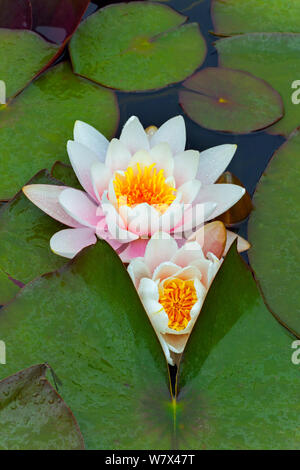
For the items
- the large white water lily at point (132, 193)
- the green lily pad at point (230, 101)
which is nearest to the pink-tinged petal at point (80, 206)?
the large white water lily at point (132, 193)

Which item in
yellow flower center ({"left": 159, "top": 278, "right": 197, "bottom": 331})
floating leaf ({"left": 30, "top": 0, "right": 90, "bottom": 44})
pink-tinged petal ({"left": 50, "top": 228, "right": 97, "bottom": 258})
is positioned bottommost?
yellow flower center ({"left": 159, "top": 278, "right": 197, "bottom": 331})

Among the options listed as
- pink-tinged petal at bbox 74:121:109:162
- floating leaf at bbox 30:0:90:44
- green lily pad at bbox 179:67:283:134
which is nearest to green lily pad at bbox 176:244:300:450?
pink-tinged petal at bbox 74:121:109:162

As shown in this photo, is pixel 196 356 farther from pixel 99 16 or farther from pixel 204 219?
pixel 99 16

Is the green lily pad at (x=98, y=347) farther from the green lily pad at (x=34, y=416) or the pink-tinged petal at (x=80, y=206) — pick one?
the pink-tinged petal at (x=80, y=206)

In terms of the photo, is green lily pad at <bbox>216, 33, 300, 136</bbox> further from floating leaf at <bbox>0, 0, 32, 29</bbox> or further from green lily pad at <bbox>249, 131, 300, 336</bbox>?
floating leaf at <bbox>0, 0, 32, 29</bbox>
